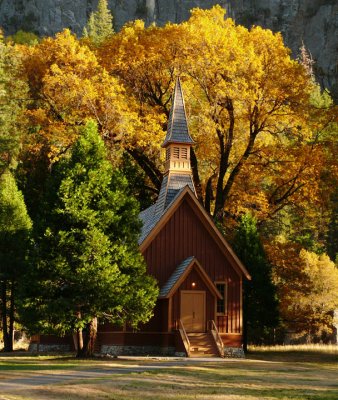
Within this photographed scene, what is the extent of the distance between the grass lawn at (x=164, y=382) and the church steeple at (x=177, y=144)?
13866mm

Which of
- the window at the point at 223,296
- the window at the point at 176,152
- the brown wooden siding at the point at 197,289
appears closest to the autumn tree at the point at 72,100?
the window at the point at 176,152

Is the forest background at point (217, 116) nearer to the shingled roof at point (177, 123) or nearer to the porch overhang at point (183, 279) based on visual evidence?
the shingled roof at point (177, 123)

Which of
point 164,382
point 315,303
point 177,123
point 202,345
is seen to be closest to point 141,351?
point 202,345

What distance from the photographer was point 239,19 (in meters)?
141

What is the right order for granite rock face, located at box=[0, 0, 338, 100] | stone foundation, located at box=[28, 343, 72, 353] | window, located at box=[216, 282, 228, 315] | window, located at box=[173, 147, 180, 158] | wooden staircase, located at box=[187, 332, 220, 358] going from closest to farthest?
wooden staircase, located at box=[187, 332, 220, 358]
window, located at box=[216, 282, 228, 315]
window, located at box=[173, 147, 180, 158]
stone foundation, located at box=[28, 343, 72, 353]
granite rock face, located at box=[0, 0, 338, 100]

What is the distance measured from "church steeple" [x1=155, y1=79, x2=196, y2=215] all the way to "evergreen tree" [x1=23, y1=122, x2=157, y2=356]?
7257mm

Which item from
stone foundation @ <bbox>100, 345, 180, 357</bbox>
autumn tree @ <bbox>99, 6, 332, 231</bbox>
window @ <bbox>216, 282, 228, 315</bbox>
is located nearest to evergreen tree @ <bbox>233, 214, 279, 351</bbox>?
autumn tree @ <bbox>99, 6, 332, 231</bbox>

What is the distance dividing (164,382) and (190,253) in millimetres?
15598

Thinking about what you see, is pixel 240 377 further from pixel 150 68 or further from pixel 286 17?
pixel 286 17

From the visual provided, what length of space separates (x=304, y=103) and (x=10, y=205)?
57.9 feet

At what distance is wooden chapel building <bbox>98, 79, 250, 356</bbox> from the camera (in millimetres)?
31188

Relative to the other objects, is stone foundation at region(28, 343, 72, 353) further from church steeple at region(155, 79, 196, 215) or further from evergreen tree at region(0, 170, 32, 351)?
church steeple at region(155, 79, 196, 215)

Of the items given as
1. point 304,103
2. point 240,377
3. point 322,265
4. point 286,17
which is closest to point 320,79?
point 286,17

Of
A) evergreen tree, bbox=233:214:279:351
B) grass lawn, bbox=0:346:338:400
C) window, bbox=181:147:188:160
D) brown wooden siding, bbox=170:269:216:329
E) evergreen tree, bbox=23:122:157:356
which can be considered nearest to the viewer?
grass lawn, bbox=0:346:338:400
